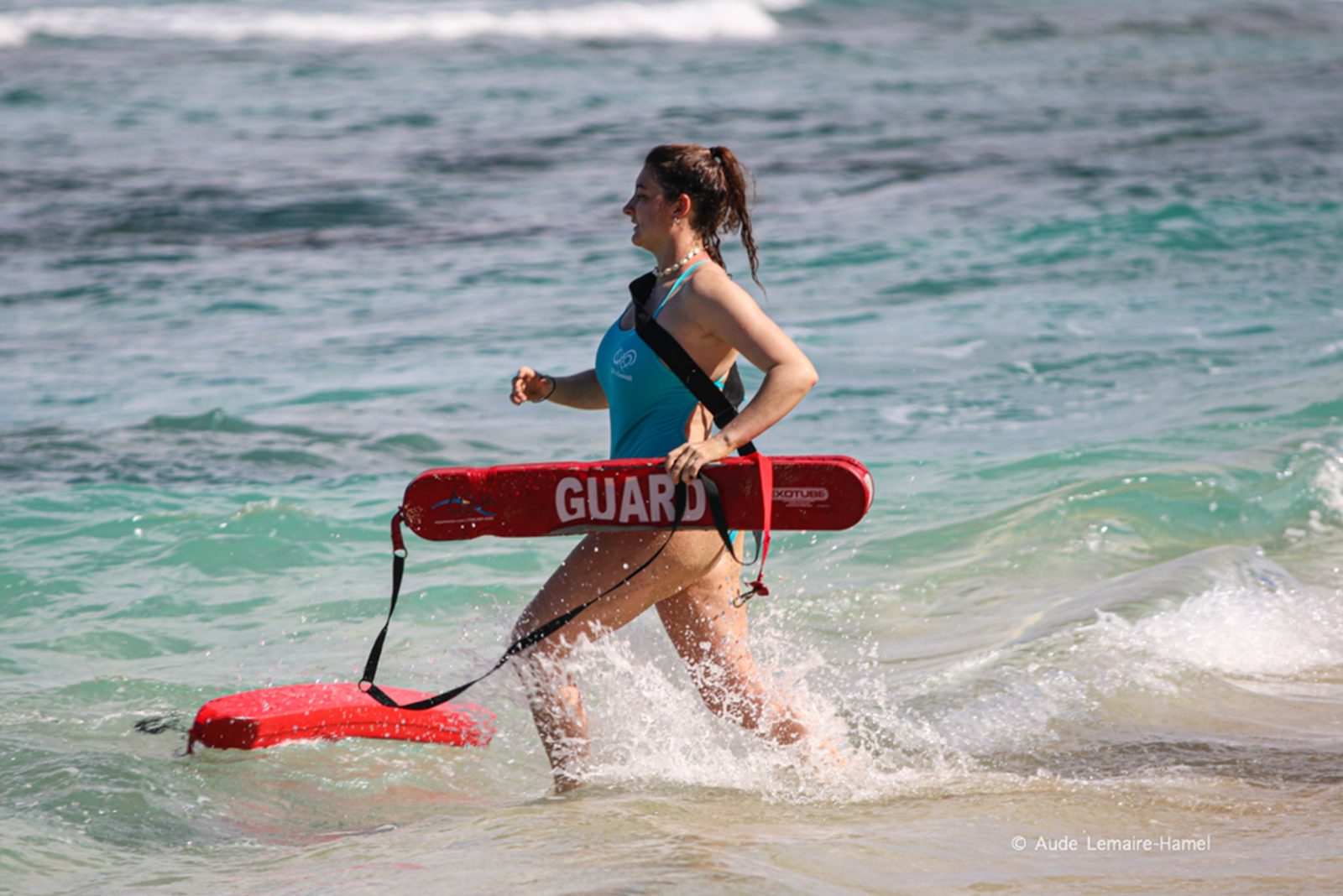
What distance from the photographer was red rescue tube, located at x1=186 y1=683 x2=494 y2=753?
509 cm

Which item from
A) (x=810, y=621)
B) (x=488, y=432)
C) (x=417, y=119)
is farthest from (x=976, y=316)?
(x=417, y=119)

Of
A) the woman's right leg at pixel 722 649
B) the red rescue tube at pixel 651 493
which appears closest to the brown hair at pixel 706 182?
the red rescue tube at pixel 651 493

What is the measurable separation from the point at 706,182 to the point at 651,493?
0.91 m

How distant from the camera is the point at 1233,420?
9883mm

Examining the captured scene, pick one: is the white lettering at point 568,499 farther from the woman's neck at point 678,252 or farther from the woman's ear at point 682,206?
the woman's ear at point 682,206

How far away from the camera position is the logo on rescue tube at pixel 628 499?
4.05 meters

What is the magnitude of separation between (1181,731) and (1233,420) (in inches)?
208

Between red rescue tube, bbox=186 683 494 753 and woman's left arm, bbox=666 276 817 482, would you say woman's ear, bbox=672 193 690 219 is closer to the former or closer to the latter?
woman's left arm, bbox=666 276 817 482

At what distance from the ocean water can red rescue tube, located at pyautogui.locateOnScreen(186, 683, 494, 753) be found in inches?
2.9

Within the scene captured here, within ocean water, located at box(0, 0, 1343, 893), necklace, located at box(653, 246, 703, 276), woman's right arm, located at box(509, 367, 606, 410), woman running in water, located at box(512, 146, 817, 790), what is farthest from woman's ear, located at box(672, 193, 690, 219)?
ocean water, located at box(0, 0, 1343, 893)

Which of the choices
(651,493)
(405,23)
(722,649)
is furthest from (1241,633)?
(405,23)

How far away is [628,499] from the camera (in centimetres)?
408

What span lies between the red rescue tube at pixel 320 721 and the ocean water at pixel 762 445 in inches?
2.9

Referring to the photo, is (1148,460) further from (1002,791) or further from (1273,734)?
(1002,791)
